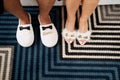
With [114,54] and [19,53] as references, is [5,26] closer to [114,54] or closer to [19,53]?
[19,53]

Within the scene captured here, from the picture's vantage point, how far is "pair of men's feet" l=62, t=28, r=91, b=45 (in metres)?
1.03

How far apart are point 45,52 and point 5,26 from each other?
27 cm

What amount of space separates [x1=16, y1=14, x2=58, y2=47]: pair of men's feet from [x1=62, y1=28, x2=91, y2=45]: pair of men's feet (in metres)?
Answer: 0.06

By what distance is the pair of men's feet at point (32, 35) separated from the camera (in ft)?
3.33

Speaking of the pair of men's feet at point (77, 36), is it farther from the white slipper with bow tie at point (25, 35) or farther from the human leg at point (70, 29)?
the white slipper with bow tie at point (25, 35)

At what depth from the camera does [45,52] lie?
40.6 inches

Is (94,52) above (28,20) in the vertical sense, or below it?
below

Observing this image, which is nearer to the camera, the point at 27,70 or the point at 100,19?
the point at 27,70

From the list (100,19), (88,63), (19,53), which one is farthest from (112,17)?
(19,53)

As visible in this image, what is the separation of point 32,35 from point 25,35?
0.04 m

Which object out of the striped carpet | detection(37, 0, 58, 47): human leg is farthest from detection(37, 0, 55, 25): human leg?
the striped carpet

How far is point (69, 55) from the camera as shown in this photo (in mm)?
1028

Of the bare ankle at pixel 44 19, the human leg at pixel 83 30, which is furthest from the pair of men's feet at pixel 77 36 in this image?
the bare ankle at pixel 44 19

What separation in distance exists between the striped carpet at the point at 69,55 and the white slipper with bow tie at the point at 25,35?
0.03 metres
